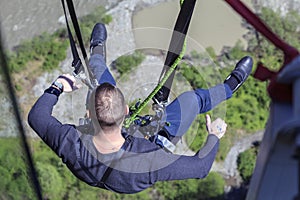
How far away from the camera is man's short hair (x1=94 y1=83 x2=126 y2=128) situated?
1.40 meters

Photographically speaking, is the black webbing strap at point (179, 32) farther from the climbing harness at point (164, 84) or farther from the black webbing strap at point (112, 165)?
the black webbing strap at point (112, 165)

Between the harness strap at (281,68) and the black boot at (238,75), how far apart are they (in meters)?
0.64

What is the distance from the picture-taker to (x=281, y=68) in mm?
1010

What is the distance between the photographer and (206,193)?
246 centimetres

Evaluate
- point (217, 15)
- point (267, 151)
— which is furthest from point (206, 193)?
point (267, 151)

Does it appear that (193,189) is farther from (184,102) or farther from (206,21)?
(184,102)

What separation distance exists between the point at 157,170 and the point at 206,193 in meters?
1.05

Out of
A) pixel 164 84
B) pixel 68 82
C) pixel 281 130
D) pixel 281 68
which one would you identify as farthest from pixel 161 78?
pixel 281 130

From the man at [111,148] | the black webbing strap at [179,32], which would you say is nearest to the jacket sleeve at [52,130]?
the man at [111,148]

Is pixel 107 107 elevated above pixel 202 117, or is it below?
above

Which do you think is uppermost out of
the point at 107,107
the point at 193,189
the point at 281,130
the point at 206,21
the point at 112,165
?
the point at 281,130

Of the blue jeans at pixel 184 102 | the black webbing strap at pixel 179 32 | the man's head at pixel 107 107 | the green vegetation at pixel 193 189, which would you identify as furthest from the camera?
the green vegetation at pixel 193 189

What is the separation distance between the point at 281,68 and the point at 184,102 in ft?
2.10

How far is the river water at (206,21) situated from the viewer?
266 centimetres
